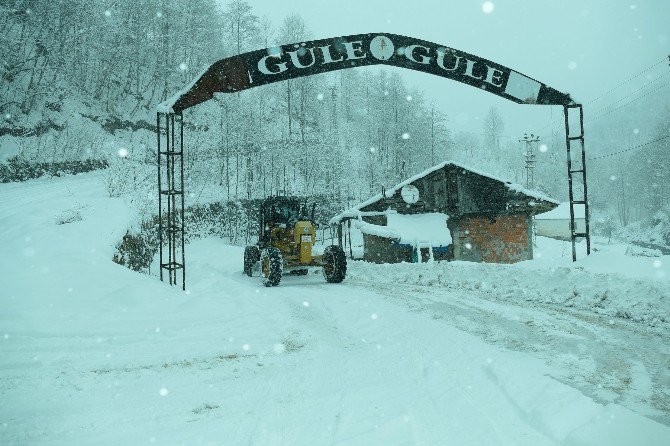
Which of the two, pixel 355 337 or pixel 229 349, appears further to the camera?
pixel 355 337

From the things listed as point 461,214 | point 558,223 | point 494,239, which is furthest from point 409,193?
point 558,223

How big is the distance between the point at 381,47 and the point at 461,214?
45.0ft

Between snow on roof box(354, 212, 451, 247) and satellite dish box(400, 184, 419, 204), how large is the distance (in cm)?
89

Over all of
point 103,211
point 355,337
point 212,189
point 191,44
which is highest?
point 191,44

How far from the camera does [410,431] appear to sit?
3027 millimetres

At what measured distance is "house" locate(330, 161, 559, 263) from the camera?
21.2 meters

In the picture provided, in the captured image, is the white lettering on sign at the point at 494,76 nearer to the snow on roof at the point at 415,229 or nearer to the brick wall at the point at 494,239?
the snow on roof at the point at 415,229

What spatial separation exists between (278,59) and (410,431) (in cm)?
825

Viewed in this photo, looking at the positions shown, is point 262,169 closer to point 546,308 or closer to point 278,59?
point 278,59

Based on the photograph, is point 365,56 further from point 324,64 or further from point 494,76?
point 494,76

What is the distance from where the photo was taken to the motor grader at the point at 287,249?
12.1 m

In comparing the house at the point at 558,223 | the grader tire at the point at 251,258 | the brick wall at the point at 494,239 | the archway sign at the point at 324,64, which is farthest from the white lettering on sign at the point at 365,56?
the house at the point at 558,223

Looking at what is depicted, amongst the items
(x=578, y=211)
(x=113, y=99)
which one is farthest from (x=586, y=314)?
(x=578, y=211)

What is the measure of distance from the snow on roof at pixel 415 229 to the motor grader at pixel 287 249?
724cm
